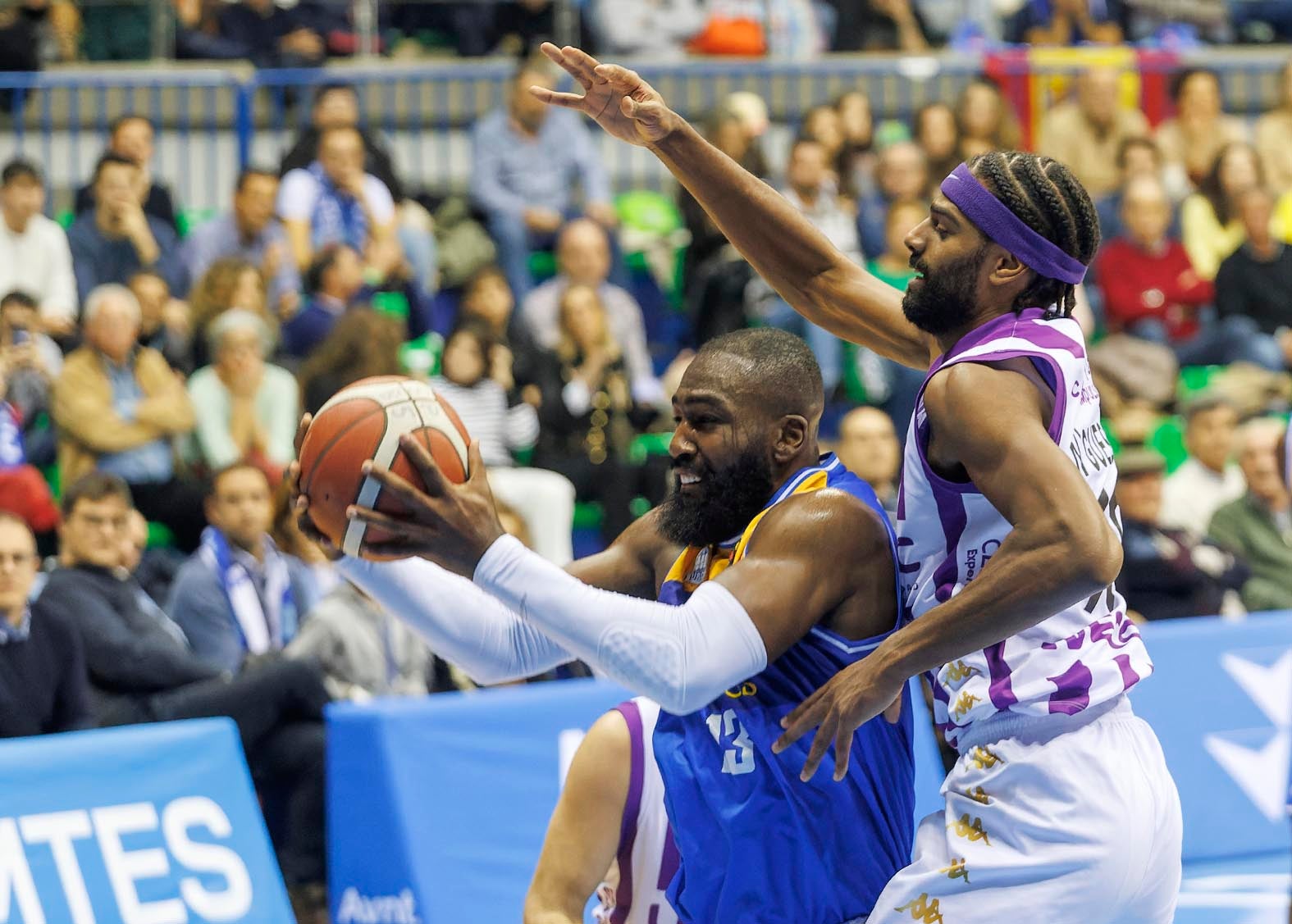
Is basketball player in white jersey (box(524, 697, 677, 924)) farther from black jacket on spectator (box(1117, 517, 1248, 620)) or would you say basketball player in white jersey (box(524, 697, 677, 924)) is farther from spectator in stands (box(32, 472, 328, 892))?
black jacket on spectator (box(1117, 517, 1248, 620))

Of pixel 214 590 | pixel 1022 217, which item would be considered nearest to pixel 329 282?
pixel 214 590

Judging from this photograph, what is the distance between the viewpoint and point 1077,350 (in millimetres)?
3607

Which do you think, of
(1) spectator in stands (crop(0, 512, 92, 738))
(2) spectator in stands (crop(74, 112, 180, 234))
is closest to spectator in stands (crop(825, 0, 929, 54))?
(2) spectator in stands (crop(74, 112, 180, 234))

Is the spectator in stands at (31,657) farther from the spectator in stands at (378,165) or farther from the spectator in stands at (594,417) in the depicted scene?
the spectator in stands at (378,165)

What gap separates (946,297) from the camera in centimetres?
373

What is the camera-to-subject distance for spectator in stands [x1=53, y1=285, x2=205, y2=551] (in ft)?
29.3

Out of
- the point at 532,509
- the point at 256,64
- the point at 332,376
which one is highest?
the point at 256,64

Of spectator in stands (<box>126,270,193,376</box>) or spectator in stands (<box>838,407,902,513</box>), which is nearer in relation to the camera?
spectator in stands (<box>838,407,902,513</box>)

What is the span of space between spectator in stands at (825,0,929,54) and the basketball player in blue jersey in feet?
37.5

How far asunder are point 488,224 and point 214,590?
4.76m

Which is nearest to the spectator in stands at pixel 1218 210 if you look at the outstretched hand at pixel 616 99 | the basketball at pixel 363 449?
the outstretched hand at pixel 616 99

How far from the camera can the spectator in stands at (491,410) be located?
9.33 m

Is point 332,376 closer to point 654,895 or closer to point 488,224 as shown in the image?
point 488,224

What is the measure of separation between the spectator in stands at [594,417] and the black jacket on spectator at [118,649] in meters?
2.95
